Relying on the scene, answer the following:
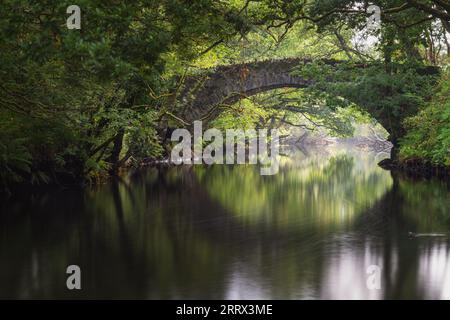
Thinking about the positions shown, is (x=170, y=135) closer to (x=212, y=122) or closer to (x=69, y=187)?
(x=212, y=122)

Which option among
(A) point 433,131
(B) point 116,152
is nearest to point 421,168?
(A) point 433,131

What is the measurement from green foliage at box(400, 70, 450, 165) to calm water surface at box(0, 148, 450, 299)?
3.89 ft

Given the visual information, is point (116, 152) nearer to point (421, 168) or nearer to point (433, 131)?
point (433, 131)

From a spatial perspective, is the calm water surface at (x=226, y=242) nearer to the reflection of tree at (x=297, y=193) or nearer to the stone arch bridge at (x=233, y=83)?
the reflection of tree at (x=297, y=193)

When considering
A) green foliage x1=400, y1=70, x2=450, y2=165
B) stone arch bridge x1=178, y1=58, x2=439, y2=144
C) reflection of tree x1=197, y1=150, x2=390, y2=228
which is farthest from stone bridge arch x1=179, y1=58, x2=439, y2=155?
green foliage x1=400, y1=70, x2=450, y2=165

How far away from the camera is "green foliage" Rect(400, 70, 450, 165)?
2053cm

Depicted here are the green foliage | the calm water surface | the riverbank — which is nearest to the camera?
the calm water surface

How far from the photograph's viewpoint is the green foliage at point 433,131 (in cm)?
2053

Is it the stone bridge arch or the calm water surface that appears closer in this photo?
the calm water surface

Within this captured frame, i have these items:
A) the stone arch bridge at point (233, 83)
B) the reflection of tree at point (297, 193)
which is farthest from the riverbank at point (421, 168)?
the stone arch bridge at point (233, 83)

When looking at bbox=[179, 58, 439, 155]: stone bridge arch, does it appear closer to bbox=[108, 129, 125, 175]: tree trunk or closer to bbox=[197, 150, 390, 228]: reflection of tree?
bbox=[197, 150, 390, 228]: reflection of tree

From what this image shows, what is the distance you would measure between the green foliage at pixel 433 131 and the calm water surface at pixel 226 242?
3.89 feet
